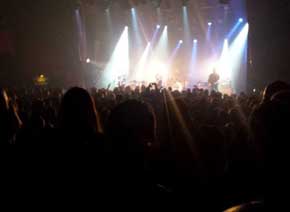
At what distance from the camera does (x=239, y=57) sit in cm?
2659

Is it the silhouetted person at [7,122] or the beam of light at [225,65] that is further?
the beam of light at [225,65]

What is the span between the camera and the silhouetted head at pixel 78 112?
2721mm

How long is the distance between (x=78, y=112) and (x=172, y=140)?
1.24 m

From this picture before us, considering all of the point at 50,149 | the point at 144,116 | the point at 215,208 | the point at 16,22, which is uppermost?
the point at 16,22

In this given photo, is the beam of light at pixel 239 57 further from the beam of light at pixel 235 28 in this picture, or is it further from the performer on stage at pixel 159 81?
the performer on stage at pixel 159 81

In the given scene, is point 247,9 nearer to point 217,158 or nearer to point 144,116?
point 217,158

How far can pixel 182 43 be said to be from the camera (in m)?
30.9

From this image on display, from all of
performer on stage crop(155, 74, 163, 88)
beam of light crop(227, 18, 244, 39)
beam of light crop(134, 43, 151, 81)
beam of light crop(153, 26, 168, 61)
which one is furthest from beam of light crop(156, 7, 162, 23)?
beam of light crop(227, 18, 244, 39)

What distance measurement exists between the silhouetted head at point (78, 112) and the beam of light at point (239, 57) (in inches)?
888


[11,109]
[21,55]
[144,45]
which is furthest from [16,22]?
[11,109]

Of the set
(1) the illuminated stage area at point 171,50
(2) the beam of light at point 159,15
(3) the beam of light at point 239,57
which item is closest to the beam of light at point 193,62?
(1) the illuminated stage area at point 171,50

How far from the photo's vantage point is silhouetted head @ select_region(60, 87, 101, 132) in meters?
2.72

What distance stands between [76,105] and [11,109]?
1.52 metres

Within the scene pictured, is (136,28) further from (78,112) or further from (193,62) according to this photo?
(78,112)
